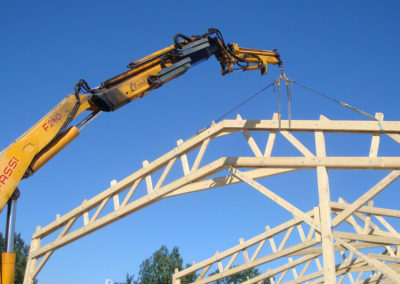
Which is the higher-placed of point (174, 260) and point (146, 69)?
point (174, 260)

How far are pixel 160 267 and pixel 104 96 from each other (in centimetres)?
2624

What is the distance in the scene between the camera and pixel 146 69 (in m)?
7.43

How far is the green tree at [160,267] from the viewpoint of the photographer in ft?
99.9

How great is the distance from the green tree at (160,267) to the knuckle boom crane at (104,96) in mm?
24595

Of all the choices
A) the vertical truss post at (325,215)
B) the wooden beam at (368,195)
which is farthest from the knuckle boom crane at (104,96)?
the wooden beam at (368,195)

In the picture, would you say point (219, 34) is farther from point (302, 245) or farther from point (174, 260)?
point (174, 260)

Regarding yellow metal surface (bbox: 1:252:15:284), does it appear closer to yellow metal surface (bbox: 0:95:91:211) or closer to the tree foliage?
yellow metal surface (bbox: 0:95:91:211)

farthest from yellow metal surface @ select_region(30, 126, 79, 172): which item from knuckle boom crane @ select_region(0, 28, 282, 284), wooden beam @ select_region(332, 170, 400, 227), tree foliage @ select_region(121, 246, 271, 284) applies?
tree foliage @ select_region(121, 246, 271, 284)

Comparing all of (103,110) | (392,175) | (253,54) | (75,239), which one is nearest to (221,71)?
(253,54)

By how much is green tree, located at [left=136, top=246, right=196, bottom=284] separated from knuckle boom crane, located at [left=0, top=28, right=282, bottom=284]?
80.7 ft

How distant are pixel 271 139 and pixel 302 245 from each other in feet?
14.8

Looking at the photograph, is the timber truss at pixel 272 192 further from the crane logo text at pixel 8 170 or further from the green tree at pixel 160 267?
the green tree at pixel 160 267

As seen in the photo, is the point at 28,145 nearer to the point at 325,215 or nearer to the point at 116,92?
the point at 116,92

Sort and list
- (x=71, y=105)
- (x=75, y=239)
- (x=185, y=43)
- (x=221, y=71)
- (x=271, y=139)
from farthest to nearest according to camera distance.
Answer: (x=75, y=239) < (x=221, y=71) < (x=185, y=43) < (x=271, y=139) < (x=71, y=105)
